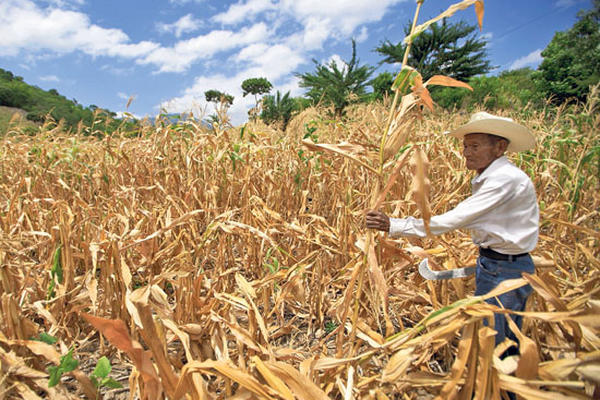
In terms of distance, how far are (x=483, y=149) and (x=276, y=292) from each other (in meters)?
1.17

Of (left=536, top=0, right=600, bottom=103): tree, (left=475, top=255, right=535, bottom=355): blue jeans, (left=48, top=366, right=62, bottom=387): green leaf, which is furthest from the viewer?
(left=536, top=0, right=600, bottom=103): tree

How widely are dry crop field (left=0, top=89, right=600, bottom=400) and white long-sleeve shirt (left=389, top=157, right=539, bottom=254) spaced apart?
0.17m

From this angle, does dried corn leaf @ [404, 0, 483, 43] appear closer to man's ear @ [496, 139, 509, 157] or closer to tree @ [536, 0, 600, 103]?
man's ear @ [496, 139, 509, 157]

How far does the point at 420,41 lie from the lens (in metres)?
16.5

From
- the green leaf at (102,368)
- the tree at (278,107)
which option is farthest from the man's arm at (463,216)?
the tree at (278,107)

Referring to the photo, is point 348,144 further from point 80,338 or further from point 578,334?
point 80,338

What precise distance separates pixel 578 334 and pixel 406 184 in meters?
1.33

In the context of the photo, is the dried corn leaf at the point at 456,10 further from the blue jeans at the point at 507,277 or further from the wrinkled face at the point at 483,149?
the blue jeans at the point at 507,277

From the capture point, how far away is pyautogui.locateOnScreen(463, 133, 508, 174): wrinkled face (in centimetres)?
121

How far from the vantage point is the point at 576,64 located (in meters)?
12.6

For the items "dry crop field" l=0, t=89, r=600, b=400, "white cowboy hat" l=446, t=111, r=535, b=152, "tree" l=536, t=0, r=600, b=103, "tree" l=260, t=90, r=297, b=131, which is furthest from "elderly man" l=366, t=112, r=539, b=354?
"tree" l=536, t=0, r=600, b=103

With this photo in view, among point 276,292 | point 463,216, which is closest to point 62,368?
point 276,292

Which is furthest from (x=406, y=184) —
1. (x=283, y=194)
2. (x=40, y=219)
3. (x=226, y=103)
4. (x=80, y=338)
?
(x=40, y=219)

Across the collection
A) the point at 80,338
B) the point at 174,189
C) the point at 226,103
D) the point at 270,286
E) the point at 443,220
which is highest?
the point at 226,103
